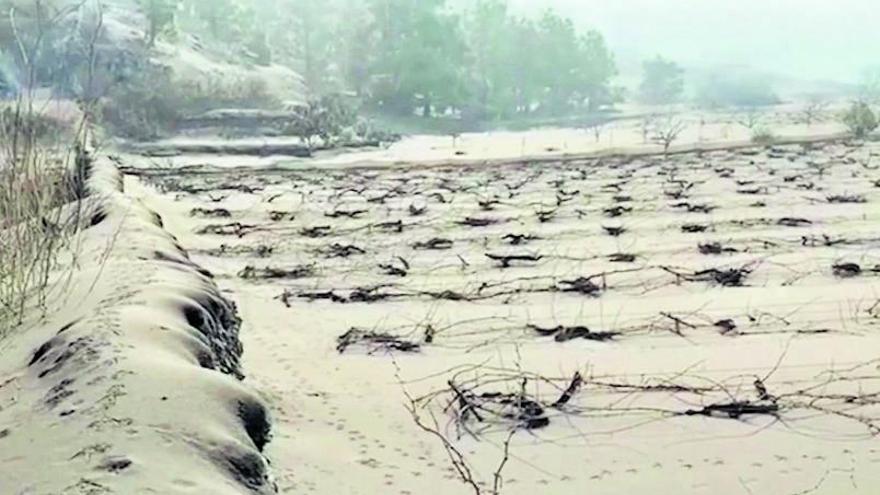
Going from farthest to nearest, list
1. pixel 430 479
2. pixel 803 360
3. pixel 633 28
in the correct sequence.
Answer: pixel 633 28 → pixel 803 360 → pixel 430 479

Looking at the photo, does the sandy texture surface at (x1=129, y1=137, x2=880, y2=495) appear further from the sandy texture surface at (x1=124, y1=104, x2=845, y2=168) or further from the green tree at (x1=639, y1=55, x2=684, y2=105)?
the green tree at (x1=639, y1=55, x2=684, y2=105)

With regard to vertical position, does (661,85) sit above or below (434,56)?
below

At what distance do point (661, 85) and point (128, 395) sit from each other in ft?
108

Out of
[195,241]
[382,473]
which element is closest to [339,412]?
[382,473]

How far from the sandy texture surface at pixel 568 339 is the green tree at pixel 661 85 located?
23.9 metres

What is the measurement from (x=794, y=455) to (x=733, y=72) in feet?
125

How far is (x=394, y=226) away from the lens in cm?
910

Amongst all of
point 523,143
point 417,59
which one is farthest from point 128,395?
point 417,59

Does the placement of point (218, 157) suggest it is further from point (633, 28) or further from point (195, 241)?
point (633, 28)

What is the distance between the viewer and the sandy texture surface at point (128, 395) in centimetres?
221

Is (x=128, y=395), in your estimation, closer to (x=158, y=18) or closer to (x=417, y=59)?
(x=417, y=59)

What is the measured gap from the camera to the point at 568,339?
4.86m

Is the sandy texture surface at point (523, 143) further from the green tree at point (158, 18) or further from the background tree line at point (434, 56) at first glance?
the green tree at point (158, 18)

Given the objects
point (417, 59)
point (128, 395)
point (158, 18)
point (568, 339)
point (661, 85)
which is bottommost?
point (568, 339)
